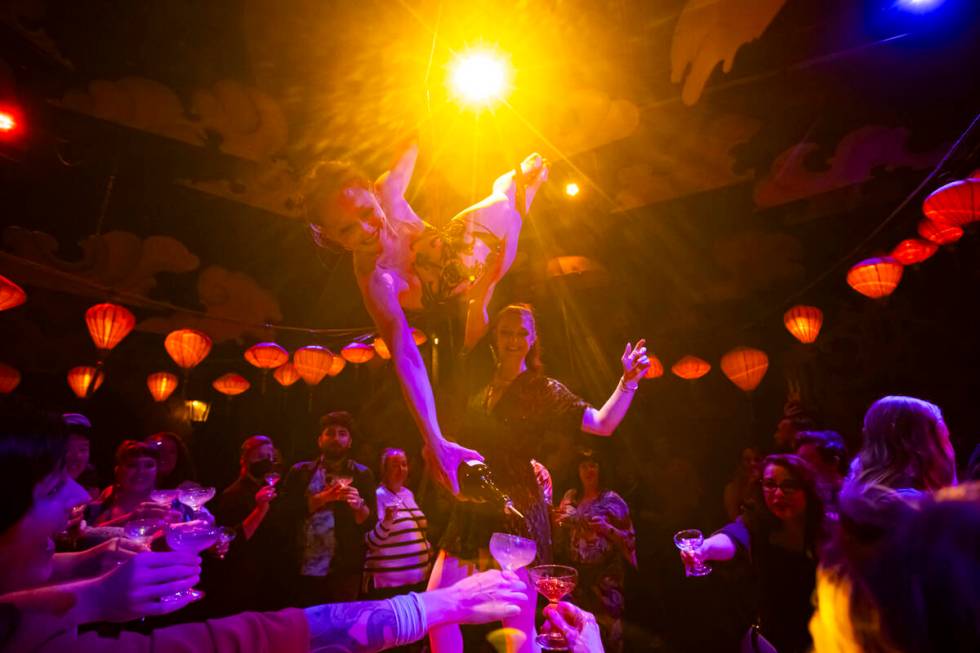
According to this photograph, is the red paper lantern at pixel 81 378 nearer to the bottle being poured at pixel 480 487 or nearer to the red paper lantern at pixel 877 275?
the bottle being poured at pixel 480 487

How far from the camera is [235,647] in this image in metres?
1.12

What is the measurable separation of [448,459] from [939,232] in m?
5.52

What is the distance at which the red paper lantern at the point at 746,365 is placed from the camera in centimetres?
702

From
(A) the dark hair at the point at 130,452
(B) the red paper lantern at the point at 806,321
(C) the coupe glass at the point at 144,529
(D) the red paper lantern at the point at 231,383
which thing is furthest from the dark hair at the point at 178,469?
(B) the red paper lantern at the point at 806,321

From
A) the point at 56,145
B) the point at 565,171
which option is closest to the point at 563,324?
the point at 565,171

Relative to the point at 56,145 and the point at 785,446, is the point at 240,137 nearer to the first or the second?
the point at 56,145

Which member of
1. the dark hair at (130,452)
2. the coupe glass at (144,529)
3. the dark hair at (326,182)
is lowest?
the coupe glass at (144,529)

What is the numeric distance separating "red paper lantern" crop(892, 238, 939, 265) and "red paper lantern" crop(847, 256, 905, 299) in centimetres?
11

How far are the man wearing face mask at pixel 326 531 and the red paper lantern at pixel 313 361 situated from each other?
3803mm

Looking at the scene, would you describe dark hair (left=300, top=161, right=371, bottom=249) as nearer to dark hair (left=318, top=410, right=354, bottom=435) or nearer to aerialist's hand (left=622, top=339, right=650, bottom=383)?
aerialist's hand (left=622, top=339, right=650, bottom=383)

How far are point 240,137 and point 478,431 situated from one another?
4623 mm

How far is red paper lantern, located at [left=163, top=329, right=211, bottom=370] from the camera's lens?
7375mm

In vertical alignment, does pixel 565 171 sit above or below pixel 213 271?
below

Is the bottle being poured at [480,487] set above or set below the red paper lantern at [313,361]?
below
